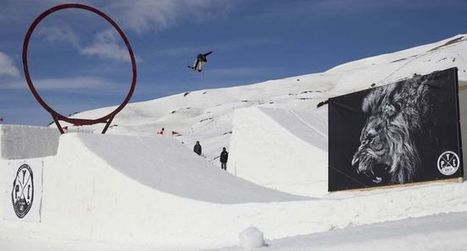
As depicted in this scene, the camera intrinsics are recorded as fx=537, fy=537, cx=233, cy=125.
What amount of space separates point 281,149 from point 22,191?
799 centimetres

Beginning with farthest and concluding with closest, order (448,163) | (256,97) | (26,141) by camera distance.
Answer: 1. (256,97)
2. (26,141)
3. (448,163)

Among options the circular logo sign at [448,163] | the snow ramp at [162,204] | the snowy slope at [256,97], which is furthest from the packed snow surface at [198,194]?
the snowy slope at [256,97]

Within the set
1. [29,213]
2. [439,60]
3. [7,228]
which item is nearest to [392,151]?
[29,213]

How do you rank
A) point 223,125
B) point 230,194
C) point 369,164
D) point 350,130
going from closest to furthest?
point 230,194 < point 369,164 < point 350,130 < point 223,125

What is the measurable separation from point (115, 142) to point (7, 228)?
4716mm

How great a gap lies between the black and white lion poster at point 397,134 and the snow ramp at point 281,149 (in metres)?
2.55

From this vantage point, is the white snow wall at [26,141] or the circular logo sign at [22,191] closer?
the circular logo sign at [22,191]

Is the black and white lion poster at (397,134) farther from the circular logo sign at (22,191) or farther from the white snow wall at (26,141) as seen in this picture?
the white snow wall at (26,141)

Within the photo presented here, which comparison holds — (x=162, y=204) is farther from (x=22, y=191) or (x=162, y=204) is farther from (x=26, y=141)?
(x=26, y=141)

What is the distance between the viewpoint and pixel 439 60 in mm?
44000

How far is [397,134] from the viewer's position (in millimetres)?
11875

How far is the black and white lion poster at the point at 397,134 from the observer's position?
10.5m

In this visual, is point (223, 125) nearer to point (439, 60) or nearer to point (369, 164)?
point (439, 60)

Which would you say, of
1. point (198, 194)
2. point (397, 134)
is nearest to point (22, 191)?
point (198, 194)
